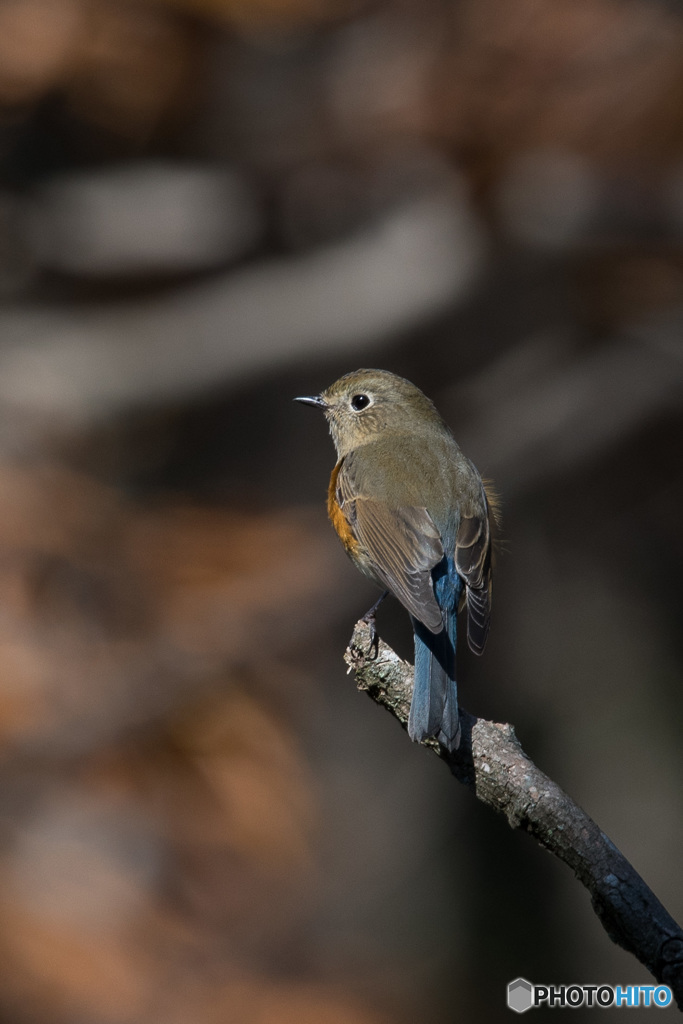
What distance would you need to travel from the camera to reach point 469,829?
525cm

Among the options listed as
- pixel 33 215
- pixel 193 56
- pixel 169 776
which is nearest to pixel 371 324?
pixel 193 56

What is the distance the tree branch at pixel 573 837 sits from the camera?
1.24 m

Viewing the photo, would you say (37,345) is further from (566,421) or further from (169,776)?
(566,421)

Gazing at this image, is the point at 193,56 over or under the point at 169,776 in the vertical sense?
over

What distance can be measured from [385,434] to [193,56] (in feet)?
10.3

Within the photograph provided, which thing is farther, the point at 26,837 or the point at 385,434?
the point at 26,837

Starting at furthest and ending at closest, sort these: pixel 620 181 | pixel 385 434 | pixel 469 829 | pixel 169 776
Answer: pixel 469 829 → pixel 169 776 → pixel 620 181 → pixel 385 434

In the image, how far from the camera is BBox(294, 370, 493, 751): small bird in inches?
88.4

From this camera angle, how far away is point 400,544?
2.43 meters
